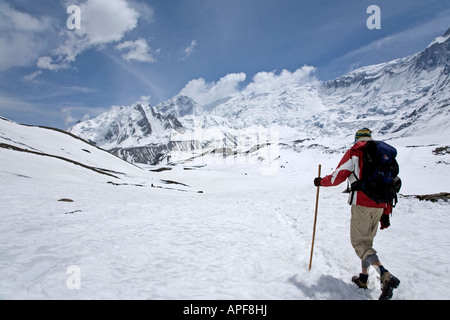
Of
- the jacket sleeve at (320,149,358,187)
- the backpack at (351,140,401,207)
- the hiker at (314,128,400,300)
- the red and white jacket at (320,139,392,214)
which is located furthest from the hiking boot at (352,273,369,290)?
the jacket sleeve at (320,149,358,187)

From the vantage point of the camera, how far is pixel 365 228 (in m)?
5.27

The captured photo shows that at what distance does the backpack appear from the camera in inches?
198

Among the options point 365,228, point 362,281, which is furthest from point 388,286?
point 365,228

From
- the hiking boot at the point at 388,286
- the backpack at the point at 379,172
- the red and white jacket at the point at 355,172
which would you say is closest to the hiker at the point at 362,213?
the red and white jacket at the point at 355,172

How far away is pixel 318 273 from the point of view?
5812 mm

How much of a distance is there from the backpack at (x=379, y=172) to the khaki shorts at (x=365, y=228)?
0.37 m

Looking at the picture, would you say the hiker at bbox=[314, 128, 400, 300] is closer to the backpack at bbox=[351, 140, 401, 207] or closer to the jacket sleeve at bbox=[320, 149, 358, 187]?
the jacket sleeve at bbox=[320, 149, 358, 187]

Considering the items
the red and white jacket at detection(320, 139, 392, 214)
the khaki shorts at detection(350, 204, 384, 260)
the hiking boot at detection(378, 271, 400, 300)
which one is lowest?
the hiking boot at detection(378, 271, 400, 300)

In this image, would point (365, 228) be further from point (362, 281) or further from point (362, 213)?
point (362, 281)

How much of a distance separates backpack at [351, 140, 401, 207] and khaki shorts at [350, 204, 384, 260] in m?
0.37

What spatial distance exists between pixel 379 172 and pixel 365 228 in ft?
4.20
